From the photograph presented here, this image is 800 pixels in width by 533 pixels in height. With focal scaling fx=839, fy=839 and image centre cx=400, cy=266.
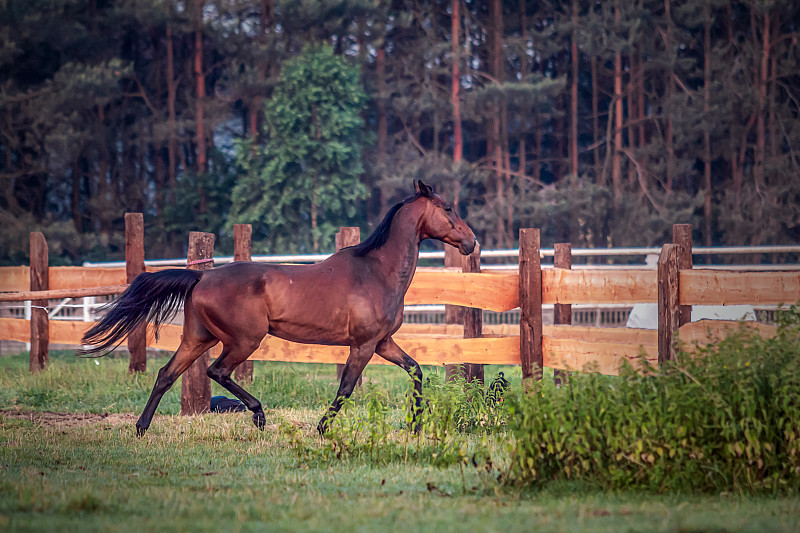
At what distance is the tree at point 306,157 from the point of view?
25.2m

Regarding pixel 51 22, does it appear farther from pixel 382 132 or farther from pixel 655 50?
pixel 655 50

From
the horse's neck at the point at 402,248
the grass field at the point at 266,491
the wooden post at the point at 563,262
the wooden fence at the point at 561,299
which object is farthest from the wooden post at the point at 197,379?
the wooden post at the point at 563,262

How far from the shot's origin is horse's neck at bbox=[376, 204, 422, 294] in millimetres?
7203

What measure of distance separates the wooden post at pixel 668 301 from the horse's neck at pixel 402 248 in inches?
82.4

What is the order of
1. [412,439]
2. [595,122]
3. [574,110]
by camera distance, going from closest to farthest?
[412,439]
[574,110]
[595,122]

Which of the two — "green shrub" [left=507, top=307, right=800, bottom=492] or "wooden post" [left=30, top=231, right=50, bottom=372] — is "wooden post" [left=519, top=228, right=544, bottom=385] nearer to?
"green shrub" [left=507, top=307, right=800, bottom=492]

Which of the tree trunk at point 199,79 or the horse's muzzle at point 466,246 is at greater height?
the tree trunk at point 199,79

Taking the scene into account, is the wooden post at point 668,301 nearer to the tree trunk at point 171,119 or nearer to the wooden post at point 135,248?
the wooden post at point 135,248

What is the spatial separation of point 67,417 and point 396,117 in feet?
72.3

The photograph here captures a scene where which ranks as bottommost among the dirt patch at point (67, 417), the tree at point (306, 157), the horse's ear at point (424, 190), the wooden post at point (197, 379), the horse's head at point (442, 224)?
the dirt patch at point (67, 417)

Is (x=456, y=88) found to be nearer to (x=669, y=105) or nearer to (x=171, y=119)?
(x=669, y=105)

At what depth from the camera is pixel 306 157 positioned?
25.7 m

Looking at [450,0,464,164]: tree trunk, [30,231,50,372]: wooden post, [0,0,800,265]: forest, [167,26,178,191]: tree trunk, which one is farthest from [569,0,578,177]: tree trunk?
[30,231,50,372]: wooden post

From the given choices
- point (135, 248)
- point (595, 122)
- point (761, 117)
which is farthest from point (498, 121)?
point (135, 248)
